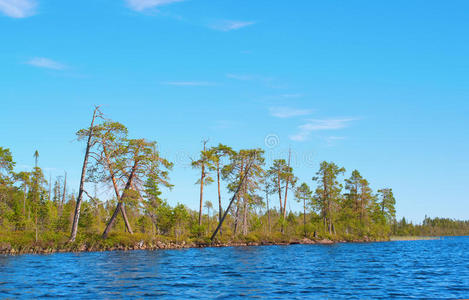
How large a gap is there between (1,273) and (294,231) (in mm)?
60358

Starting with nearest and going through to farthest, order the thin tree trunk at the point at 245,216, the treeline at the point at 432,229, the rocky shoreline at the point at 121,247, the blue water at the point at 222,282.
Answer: the blue water at the point at 222,282, the rocky shoreline at the point at 121,247, the thin tree trunk at the point at 245,216, the treeline at the point at 432,229

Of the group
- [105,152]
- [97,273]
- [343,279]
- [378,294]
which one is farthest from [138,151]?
[378,294]

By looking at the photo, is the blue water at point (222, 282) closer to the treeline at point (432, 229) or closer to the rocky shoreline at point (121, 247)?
the rocky shoreline at point (121, 247)

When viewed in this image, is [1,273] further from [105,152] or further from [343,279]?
[105,152]

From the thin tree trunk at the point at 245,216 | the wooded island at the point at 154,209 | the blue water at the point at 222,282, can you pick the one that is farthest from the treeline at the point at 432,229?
the blue water at the point at 222,282

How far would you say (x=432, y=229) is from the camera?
563ft

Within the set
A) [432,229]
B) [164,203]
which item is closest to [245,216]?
[164,203]

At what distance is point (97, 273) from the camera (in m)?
22.4

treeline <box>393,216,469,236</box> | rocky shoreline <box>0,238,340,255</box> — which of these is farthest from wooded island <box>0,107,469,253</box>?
treeline <box>393,216,469,236</box>

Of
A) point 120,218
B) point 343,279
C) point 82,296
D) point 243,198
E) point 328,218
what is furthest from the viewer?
point 328,218

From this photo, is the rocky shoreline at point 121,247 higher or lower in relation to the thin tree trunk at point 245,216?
lower

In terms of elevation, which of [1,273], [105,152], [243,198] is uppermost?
[105,152]

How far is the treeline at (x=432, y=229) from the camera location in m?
151

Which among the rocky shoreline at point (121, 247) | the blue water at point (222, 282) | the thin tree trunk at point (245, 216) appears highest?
the thin tree trunk at point (245, 216)
